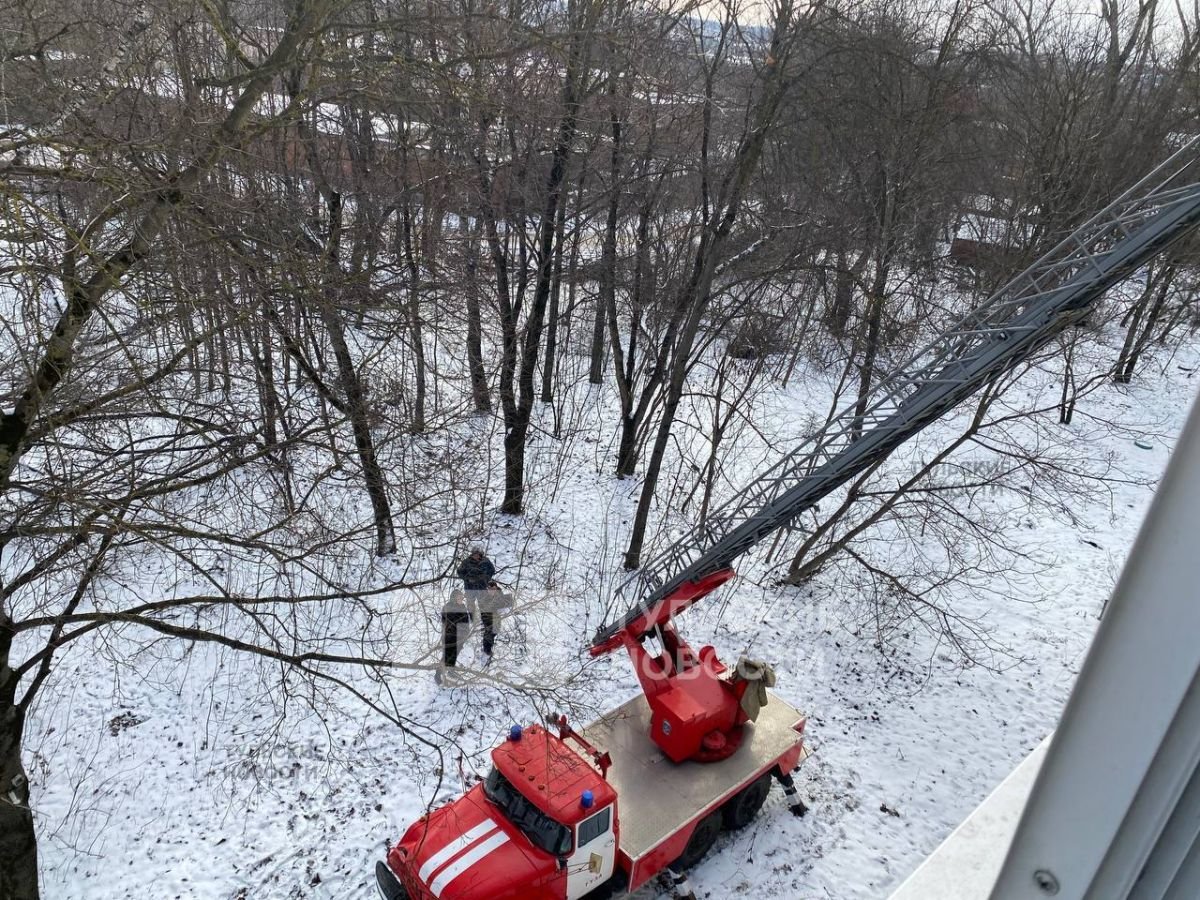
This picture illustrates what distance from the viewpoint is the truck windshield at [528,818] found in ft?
19.3

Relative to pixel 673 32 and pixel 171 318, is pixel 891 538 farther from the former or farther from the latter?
pixel 171 318

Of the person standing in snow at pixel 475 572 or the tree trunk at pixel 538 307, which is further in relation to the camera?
the tree trunk at pixel 538 307

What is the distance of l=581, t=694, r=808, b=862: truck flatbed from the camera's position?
6.70m

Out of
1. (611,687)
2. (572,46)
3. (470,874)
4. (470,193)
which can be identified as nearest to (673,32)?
(572,46)

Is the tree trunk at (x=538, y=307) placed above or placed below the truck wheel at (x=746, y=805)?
above

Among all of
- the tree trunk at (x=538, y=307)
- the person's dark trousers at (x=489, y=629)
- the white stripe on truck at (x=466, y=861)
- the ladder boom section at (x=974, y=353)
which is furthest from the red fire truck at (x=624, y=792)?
the tree trunk at (x=538, y=307)

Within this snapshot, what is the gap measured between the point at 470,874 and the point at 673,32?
36.6 ft

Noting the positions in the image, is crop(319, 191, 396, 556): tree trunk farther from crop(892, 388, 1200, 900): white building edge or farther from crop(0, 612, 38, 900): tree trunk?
crop(892, 388, 1200, 900): white building edge

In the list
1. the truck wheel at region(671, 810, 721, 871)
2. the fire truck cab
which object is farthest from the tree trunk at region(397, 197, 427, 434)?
the truck wheel at region(671, 810, 721, 871)

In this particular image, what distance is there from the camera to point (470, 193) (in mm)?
10164

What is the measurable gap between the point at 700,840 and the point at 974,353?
516cm

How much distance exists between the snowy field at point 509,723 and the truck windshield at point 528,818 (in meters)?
0.63

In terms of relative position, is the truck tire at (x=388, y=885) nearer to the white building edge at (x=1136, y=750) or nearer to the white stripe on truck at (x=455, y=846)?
the white stripe on truck at (x=455, y=846)

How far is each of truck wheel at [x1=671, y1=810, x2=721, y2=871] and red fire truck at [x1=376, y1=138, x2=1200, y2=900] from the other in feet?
0.05
